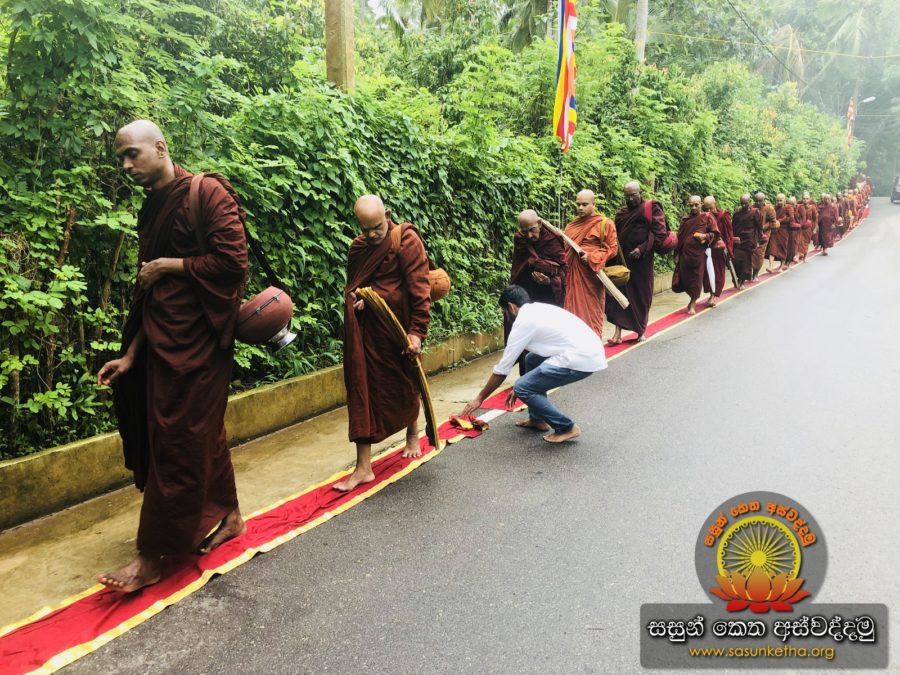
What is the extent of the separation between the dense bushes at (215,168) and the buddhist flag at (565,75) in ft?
1.97

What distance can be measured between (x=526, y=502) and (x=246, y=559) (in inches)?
65.2

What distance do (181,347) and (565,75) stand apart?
7420 mm

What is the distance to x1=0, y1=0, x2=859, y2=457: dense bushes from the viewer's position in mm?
3996

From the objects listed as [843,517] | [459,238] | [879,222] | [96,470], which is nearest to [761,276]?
[459,238]

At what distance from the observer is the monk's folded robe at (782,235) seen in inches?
725

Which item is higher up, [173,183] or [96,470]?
[173,183]

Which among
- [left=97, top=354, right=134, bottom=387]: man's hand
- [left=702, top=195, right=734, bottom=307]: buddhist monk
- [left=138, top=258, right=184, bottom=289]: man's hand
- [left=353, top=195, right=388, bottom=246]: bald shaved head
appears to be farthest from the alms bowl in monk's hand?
[left=702, top=195, right=734, bottom=307]: buddhist monk

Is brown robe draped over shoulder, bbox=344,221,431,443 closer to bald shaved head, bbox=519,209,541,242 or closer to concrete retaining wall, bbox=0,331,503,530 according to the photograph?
concrete retaining wall, bbox=0,331,503,530

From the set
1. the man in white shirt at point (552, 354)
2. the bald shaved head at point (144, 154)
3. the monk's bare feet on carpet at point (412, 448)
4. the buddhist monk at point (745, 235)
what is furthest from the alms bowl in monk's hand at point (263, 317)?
A: the buddhist monk at point (745, 235)

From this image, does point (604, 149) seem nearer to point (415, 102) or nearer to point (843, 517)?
point (415, 102)

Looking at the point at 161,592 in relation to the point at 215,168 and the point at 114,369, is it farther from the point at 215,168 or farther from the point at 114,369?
the point at 215,168

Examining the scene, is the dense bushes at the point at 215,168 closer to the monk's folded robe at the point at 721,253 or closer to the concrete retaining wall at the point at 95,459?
the concrete retaining wall at the point at 95,459

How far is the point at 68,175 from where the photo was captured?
13.6 ft

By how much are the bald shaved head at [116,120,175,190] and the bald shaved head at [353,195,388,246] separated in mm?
1332
